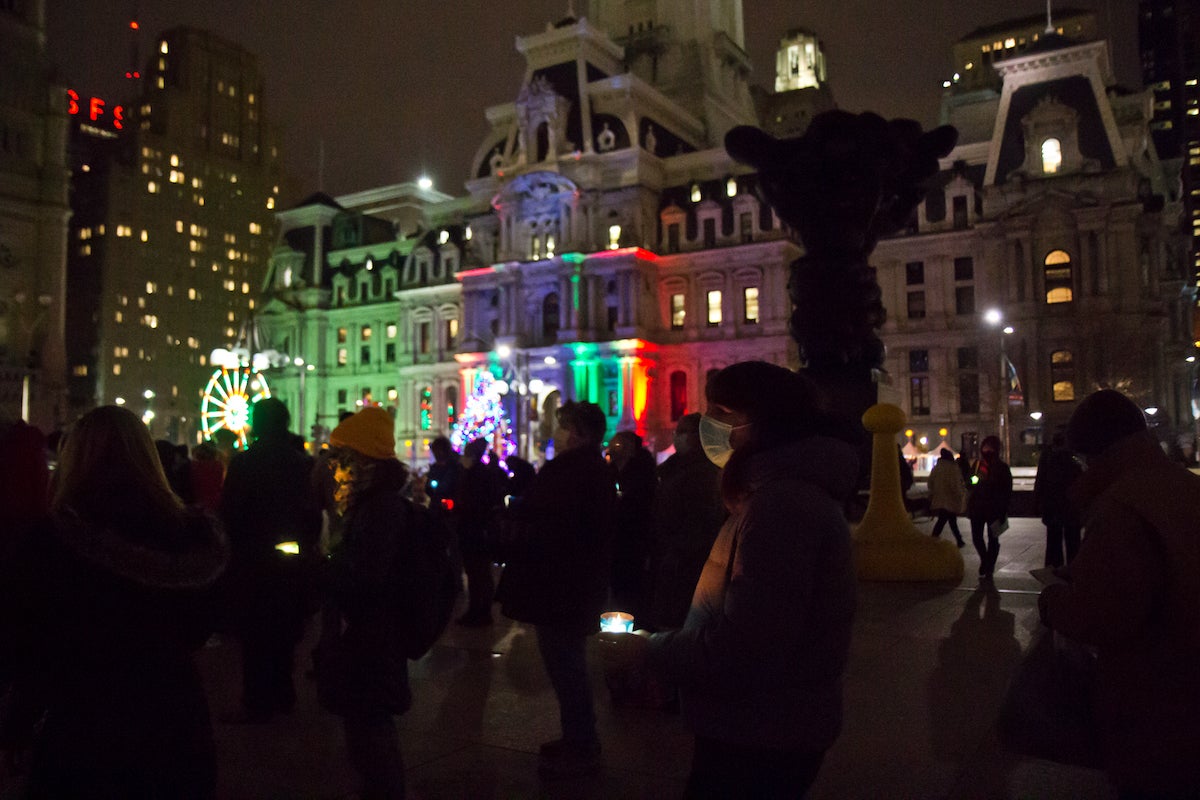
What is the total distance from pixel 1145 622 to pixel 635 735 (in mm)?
3494

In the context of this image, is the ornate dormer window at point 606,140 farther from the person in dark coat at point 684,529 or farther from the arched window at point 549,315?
the person in dark coat at point 684,529

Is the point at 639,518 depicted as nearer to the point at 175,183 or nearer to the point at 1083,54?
the point at 1083,54

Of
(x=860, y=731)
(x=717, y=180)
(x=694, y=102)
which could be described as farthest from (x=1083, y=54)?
(x=860, y=731)

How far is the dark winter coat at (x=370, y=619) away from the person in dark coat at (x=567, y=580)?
1221mm

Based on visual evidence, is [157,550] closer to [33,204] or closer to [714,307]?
[714,307]

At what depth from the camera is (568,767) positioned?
4996 mm

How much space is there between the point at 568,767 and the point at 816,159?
349 inches

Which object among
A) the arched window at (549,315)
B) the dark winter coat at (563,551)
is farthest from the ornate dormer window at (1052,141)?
the dark winter coat at (563,551)

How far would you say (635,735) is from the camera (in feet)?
18.7

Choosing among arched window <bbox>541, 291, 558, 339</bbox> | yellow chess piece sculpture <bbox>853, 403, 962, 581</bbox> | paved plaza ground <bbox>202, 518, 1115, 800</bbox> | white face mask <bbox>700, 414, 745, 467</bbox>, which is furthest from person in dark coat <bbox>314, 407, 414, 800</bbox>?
arched window <bbox>541, 291, 558, 339</bbox>

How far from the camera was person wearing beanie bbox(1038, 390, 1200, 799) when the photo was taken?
8.87ft

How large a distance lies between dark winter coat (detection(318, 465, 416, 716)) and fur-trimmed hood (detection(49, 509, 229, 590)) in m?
0.94

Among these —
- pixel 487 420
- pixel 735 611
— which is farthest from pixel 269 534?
pixel 487 420

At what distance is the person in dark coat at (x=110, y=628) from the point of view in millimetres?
2746
